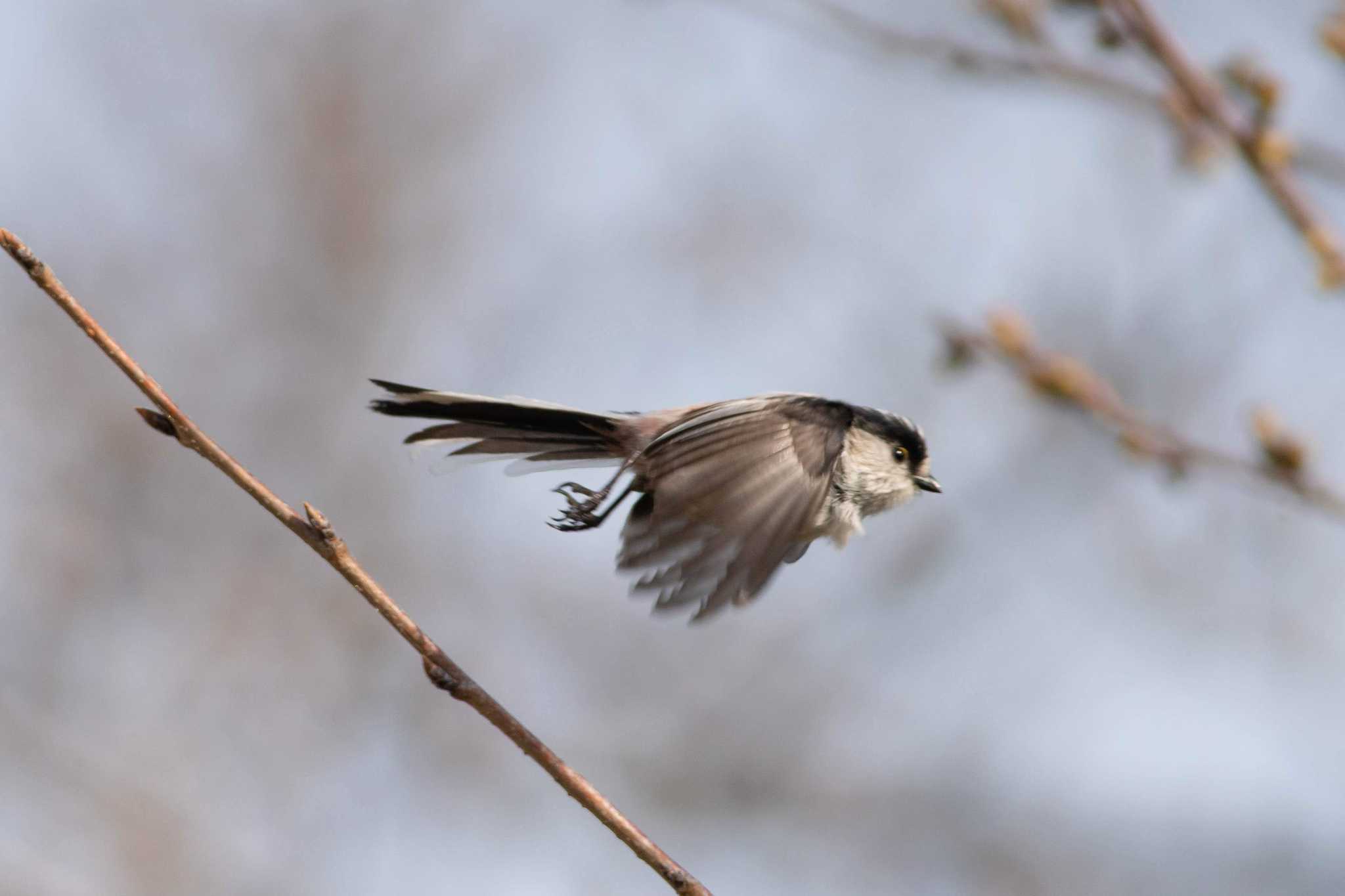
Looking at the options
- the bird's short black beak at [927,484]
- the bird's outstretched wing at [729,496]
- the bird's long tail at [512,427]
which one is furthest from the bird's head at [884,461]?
the bird's long tail at [512,427]

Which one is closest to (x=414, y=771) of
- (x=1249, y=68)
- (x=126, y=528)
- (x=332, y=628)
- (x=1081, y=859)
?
(x=332, y=628)

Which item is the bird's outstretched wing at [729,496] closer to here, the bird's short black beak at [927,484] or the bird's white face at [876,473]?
the bird's white face at [876,473]

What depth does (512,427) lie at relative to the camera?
9.07 ft

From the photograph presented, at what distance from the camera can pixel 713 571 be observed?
2266mm

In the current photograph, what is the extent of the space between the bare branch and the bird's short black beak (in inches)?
38.7

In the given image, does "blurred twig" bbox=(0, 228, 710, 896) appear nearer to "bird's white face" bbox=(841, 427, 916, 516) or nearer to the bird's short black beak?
"bird's white face" bbox=(841, 427, 916, 516)

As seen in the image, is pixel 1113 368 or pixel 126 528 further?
pixel 126 528

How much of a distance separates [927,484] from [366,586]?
60.9 inches

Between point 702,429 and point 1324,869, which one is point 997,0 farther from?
point 1324,869

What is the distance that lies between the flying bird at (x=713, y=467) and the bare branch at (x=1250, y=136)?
0.91 meters

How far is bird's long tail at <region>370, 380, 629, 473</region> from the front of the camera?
265cm

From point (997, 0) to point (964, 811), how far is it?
179 inches

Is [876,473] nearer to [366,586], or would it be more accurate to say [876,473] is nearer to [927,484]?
[927,484]

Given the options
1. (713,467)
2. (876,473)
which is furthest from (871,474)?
Answer: (713,467)
